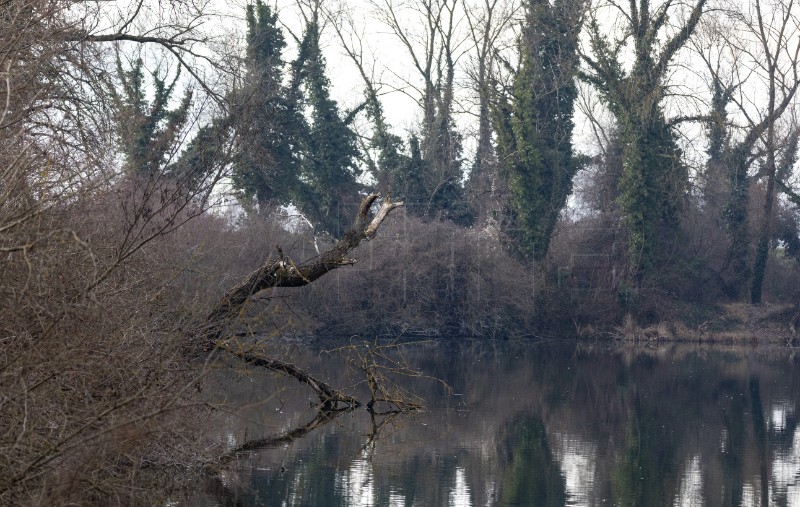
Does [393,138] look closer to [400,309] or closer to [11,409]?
[400,309]

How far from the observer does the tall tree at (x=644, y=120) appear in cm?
3812

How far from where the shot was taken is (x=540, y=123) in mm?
39438

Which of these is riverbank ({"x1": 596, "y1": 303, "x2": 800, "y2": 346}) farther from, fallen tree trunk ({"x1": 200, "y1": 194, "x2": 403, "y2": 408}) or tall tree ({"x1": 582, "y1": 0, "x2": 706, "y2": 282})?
fallen tree trunk ({"x1": 200, "y1": 194, "x2": 403, "y2": 408})

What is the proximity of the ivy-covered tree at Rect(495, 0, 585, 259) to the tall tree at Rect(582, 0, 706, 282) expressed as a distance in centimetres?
106

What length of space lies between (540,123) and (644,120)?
3.73 meters

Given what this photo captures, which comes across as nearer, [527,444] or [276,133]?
[527,444]

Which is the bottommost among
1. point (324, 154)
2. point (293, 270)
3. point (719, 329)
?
point (719, 329)

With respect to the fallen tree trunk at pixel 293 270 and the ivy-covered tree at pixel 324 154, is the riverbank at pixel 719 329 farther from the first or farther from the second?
the fallen tree trunk at pixel 293 270

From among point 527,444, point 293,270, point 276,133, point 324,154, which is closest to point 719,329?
point 324,154

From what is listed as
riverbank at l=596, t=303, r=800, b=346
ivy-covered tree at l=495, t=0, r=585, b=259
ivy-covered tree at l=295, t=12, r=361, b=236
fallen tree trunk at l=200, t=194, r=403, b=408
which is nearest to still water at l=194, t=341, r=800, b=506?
fallen tree trunk at l=200, t=194, r=403, b=408

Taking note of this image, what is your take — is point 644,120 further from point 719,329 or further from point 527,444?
point 527,444

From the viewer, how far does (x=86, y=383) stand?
8523mm

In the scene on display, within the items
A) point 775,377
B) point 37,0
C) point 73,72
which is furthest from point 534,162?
point 37,0

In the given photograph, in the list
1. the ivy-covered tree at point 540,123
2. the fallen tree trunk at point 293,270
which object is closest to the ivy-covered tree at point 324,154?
the ivy-covered tree at point 540,123
